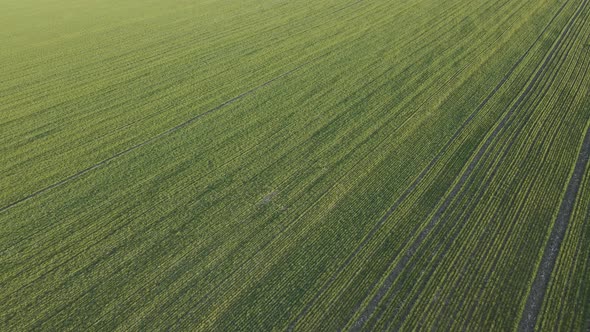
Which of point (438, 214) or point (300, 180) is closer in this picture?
point (438, 214)

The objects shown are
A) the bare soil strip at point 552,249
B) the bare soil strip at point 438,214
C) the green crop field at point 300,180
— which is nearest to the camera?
the bare soil strip at point 552,249

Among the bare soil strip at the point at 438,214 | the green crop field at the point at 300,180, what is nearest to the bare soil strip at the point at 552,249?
the green crop field at the point at 300,180

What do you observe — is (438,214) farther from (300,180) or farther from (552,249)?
(300,180)

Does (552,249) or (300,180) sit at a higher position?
(300,180)

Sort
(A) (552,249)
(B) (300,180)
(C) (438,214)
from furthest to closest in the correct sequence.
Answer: (B) (300,180)
(C) (438,214)
(A) (552,249)

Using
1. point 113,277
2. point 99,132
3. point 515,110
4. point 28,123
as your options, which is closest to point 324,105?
point 515,110

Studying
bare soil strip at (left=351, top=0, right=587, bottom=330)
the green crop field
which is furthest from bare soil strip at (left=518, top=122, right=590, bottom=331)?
bare soil strip at (left=351, top=0, right=587, bottom=330)

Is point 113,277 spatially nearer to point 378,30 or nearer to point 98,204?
point 98,204

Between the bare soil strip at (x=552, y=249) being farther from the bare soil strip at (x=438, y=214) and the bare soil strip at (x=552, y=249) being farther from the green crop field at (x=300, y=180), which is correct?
the bare soil strip at (x=438, y=214)

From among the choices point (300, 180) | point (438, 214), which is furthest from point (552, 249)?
point (300, 180)
